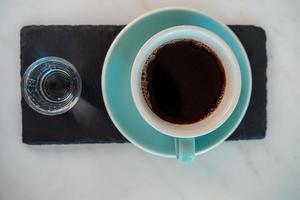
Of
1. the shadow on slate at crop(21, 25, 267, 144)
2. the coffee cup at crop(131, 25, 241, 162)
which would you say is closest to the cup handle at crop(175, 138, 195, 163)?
the coffee cup at crop(131, 25, 241, 162)

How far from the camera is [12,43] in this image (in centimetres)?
71

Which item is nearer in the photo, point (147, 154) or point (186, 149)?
point (186, 149)

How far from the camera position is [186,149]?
2.00ft

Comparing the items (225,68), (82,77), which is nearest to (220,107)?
(225,68)

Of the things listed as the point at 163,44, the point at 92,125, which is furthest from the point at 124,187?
the point at 163,44

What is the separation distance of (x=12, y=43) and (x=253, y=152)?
16.1 inches

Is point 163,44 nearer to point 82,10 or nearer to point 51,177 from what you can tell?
point 82,10

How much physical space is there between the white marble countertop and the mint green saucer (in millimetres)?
57

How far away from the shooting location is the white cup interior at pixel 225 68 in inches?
23.9

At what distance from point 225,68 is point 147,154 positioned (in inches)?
7.4

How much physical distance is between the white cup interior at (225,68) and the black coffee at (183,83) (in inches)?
1.1

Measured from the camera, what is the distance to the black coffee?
26.0 inches

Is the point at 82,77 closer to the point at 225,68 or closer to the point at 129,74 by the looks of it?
the point at 129,74

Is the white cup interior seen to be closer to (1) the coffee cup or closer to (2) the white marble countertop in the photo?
(1) the coffee cup
